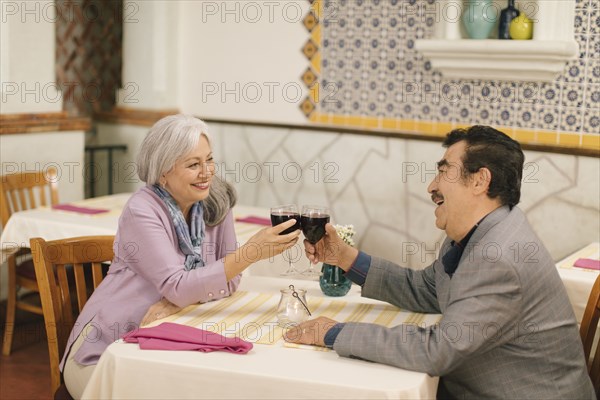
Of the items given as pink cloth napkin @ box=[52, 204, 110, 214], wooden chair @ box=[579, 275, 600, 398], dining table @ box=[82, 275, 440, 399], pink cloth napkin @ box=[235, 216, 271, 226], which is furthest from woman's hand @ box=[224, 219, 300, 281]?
pink cloth napkin @ box=[52, 204, 110, 214]

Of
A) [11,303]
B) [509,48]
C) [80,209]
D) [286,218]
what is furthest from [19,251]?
[509,48]

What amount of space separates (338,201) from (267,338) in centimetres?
285

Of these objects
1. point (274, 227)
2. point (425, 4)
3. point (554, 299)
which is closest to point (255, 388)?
point (274, 227)

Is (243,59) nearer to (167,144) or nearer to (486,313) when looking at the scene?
(167,144)

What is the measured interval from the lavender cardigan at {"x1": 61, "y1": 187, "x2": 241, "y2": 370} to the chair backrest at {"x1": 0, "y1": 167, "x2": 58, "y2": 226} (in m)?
1.93

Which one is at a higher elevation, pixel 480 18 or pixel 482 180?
pixel 480 18

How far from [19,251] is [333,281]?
2308 mm

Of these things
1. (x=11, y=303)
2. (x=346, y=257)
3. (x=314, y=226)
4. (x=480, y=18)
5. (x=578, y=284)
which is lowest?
(x=11, y=303)

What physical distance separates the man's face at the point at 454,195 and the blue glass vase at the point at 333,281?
393 millimetres

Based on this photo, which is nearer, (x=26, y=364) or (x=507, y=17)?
(x=26, y=364)

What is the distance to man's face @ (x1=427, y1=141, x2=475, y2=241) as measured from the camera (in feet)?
6.38

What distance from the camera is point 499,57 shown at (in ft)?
12.8

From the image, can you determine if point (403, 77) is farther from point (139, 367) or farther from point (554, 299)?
point (139, 367)

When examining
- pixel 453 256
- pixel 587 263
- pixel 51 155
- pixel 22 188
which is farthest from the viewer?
pixel 51 155
